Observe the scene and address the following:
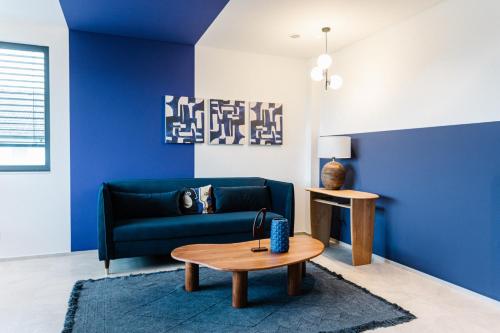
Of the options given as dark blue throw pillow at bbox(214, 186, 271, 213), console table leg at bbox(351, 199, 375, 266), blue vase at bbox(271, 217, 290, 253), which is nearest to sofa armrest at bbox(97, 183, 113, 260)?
dark blue throw pillow at bbox(214, 186, 271, 213)

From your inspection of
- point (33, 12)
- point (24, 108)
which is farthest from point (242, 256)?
point (33, 12)

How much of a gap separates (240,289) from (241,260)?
203 mm

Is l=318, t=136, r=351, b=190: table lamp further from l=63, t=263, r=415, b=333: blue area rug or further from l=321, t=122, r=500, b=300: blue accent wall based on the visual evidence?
l=63, t=263, r=415, b=333: blue area rug

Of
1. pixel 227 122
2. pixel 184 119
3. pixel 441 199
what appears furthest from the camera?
pixel 227 122

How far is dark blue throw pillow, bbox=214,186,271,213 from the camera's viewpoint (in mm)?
3885

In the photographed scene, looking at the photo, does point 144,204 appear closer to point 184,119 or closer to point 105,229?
point 105,229

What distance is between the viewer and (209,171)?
172 inches

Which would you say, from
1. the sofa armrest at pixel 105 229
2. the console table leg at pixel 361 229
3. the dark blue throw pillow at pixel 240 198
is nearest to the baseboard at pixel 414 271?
the console table leg at pixel 361 229

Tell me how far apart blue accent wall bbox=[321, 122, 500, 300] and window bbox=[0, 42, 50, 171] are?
3646 mm

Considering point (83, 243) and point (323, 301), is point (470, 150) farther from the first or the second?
point (83, 243)

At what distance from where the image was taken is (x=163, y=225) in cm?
324

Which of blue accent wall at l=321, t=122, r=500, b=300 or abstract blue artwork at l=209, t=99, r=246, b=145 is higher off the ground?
abstract blue artwork at l=209, t=99, r=246, b=145

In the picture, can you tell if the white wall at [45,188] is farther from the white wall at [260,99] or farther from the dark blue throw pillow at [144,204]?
the white wall at [260,99]

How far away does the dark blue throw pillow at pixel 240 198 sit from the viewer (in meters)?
3.88
